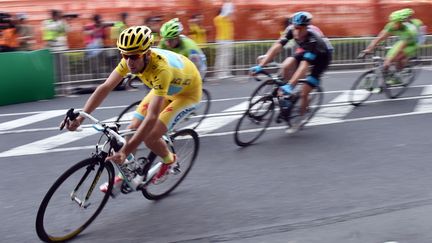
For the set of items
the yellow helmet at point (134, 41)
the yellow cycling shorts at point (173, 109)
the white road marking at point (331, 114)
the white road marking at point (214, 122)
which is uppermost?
the yellow helmet at point (134, 41)

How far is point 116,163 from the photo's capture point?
5008mm

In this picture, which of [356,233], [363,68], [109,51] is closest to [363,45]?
[363,68]

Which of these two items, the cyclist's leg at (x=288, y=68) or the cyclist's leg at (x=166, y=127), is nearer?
the cyclist's leg at (x=166, y=127)

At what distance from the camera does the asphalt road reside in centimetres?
521

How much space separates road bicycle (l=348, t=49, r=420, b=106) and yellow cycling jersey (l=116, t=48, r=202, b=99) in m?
5.68

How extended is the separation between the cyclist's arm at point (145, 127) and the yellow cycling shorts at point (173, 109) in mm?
675

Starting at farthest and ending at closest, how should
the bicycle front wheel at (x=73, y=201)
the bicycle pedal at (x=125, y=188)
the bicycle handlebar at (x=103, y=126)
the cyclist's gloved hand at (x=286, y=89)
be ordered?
the cyclist's gloved hand at (x=286, y=89)
the bicycle pedal at (x=125, y=188)
the bicycle handlebar at (x=103, y=126)
the bicycle front wheel at (x=73, y=201)

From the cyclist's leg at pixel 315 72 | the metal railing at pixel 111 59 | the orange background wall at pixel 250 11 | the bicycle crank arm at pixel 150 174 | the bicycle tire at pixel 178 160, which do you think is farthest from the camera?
the orange background wall at pixel 250 11

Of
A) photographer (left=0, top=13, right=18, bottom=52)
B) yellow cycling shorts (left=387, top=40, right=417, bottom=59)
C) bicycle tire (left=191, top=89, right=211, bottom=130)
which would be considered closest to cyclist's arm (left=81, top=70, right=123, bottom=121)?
bicycle tire (left=191, top=89, right=211, bottom=130)

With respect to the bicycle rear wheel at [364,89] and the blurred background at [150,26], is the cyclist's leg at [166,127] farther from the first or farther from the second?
the blurred background at [150,26]

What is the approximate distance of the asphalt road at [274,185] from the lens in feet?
17.1

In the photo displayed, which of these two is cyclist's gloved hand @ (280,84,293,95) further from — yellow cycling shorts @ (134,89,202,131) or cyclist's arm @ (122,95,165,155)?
cyclist's arm @ (122,95,165,155)

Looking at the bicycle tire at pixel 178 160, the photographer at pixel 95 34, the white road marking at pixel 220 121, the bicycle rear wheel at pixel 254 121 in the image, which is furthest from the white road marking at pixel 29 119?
the bicycle tire at pixel 178 160

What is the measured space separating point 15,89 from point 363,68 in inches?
375
